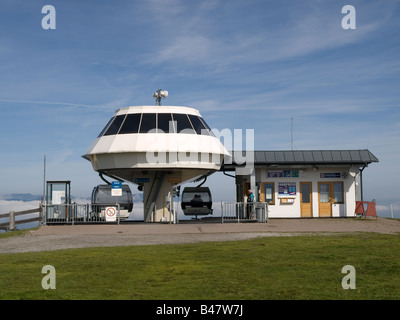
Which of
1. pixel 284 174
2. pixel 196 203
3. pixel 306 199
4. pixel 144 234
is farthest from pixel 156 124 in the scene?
pixel 306 199

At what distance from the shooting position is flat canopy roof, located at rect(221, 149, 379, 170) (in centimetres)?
3117

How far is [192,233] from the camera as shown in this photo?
22062mm

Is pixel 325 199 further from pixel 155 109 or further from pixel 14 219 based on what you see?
pixel 14 219

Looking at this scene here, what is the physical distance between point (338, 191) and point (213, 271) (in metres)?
22.2

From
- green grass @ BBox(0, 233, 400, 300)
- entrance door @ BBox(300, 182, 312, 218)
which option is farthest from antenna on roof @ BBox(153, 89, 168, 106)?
green grass @ BBox(0, 233, 400, 300)

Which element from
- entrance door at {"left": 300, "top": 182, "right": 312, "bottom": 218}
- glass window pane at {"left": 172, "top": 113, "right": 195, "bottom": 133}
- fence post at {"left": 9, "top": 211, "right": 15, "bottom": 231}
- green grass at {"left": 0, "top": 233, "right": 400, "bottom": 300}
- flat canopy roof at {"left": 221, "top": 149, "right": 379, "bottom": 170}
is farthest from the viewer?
entrance door at {"left": 300, "top": 182, "right": 312, "bottom": 218}

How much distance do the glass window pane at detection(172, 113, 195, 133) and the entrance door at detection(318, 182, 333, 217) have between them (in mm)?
9131

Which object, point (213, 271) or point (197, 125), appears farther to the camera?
point (197, 125)

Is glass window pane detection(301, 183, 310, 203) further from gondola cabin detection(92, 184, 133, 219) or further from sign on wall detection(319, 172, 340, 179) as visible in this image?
gondola cabin detection(92, 184, 133, 219)

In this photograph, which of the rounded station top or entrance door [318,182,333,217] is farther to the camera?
entrance door [318,182,333,217]

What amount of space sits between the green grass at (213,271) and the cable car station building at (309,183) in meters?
14.2

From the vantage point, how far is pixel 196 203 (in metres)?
37.9

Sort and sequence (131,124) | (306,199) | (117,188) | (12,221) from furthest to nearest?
(306,199) < (131,124) < (117,188) < (12,221)

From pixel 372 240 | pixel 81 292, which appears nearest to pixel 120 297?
pixel 81 292
